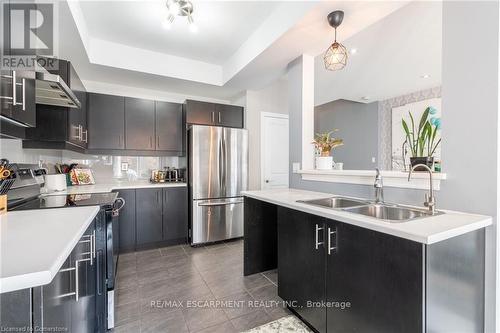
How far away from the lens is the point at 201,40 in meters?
2.65

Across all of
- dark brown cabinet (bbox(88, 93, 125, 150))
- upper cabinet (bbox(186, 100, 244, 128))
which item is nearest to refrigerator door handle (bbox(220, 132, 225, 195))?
upper cabinet (bbox(186, 100, 244, 128))

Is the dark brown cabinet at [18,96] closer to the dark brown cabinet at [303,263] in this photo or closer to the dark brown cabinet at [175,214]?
the dark brown cabinet at [303,263]

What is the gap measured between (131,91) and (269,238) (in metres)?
2.95

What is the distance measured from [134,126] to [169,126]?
0.46 meters

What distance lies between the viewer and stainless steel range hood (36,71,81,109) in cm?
136

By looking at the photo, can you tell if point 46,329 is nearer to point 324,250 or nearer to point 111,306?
point 111,306

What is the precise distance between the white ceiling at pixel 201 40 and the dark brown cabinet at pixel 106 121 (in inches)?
13.0

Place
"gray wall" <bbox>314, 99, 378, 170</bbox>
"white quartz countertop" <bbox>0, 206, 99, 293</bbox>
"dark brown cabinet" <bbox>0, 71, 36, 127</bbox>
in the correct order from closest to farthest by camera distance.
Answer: "white quartz countertop" <bbox>0, 206, 99, 293</bbox> < "dark brown cabinet" <bbox>0, 71, 36, 127</bbox> < "gray wall" <bbox>314, 99, 378, 170</bbox>

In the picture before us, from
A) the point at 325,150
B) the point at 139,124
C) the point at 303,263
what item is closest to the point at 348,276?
the point at 303,263

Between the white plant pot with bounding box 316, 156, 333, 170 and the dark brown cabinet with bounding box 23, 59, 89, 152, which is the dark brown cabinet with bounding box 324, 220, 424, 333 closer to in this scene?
the white plant pot with bounding box 316, 156, 333, 170

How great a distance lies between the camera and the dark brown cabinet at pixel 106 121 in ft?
9.74

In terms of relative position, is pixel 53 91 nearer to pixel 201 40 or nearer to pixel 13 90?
pixel 13 90

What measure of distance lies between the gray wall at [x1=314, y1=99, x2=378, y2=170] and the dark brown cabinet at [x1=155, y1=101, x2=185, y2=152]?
348 centimetres

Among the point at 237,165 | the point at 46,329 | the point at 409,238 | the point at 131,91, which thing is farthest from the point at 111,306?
the point at 131,91
